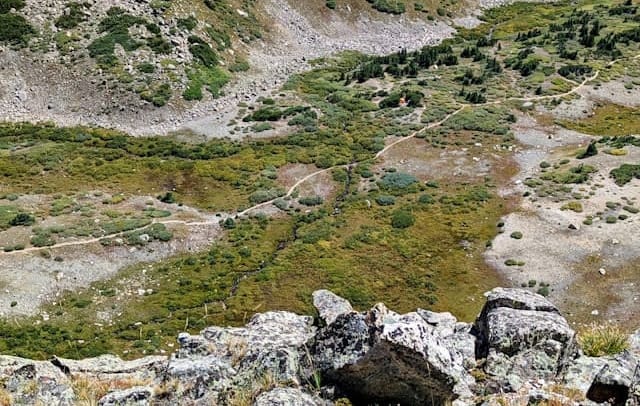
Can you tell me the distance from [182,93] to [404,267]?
47825 mm

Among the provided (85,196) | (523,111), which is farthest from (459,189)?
(85,196)

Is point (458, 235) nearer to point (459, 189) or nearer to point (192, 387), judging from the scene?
point (459, 189)

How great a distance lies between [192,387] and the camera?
1964 cm

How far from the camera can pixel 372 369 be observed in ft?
58.7

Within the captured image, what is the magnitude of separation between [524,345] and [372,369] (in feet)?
17.2

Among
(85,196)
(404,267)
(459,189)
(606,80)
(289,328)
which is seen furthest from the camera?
(606,80)

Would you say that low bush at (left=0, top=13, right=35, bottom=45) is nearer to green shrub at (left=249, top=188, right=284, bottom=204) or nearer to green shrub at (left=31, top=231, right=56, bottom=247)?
green shrub at (left=249, top=188, right=284, bottom=204)

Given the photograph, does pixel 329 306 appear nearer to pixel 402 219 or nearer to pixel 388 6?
pixel 402 219

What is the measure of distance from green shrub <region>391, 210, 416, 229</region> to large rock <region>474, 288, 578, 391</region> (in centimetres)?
4369

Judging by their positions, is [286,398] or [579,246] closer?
[286,398]

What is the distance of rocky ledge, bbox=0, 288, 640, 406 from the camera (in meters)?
17.5

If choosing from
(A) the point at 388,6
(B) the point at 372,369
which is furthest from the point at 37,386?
(A) the point at 388,6

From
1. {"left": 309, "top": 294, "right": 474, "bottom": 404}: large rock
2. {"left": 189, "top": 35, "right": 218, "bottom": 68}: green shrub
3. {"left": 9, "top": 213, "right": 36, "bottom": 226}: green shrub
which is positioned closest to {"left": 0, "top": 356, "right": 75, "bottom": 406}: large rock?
{"left": 309, "top": 294, "right": 474, "bottom": 404}: large rock

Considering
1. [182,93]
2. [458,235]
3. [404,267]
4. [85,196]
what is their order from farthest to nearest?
1. [182,93]
2. [85,196]
3. [458,235]
4. [404,267]
